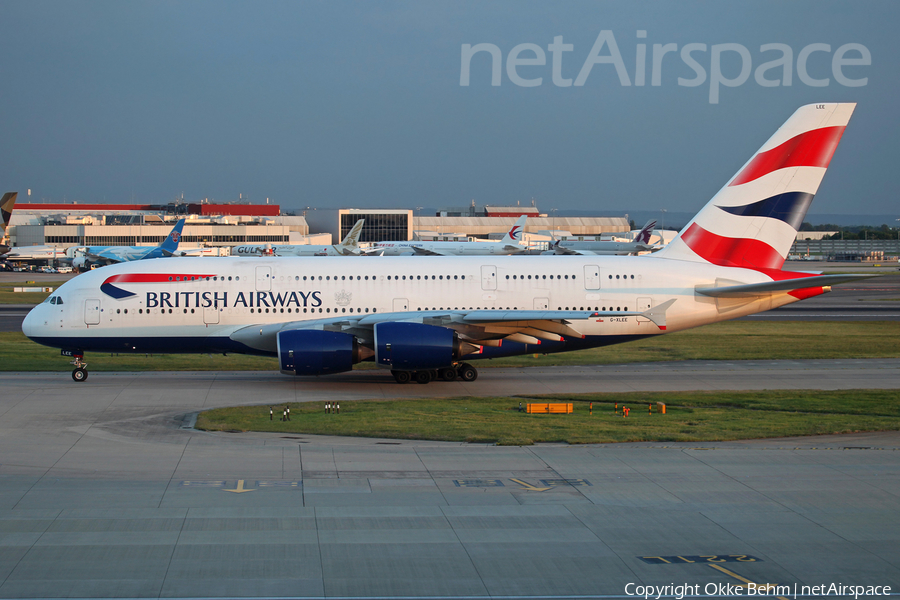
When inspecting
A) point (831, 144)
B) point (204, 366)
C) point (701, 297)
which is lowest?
point (204, 366)

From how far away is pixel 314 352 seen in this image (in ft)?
82.7

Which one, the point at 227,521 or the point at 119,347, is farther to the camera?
the point at 119,347

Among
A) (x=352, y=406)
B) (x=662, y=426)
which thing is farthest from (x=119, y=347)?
(x=662, y=426)

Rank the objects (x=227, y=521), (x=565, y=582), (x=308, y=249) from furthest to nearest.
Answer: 1. (x=308, y=249)
2. (x=227, y=521)
3. (x=565, y=582)

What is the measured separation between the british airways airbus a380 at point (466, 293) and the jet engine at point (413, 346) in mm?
1095

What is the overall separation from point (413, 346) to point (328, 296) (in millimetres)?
4148

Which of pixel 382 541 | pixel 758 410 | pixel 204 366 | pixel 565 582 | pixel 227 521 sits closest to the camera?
pixel 565 582

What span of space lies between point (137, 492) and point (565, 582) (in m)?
8.33

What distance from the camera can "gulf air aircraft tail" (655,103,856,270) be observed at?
27.6 meters

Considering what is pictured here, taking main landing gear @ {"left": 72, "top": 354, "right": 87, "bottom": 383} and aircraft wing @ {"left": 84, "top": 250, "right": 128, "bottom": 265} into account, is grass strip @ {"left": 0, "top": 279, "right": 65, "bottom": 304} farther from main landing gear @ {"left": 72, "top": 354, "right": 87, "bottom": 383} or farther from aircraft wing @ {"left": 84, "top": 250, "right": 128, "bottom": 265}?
main landing gear @ {"left": 72, "top": 354, "right": 87, "bottom": 383}

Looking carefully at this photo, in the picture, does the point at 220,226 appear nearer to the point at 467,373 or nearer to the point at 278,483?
the point at 467,373

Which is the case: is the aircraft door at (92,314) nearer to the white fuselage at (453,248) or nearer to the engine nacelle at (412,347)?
the engine nacelle at (412,347)

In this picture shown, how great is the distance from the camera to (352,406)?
23000 millimetres

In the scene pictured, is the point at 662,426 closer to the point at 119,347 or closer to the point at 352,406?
the point at 352,406
